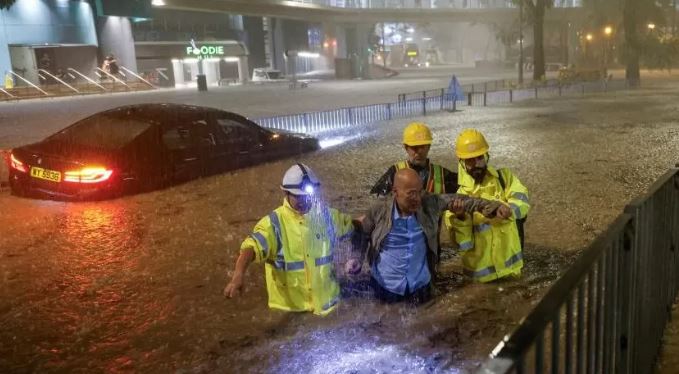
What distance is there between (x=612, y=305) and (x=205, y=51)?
42.5m

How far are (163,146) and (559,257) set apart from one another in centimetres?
558

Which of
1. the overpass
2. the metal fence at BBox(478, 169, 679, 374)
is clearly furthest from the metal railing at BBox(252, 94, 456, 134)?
the overpass

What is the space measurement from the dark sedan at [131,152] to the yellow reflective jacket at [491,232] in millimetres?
5076

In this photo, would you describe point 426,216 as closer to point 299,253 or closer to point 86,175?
point 299,253

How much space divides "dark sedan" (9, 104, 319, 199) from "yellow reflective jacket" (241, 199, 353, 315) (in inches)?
183

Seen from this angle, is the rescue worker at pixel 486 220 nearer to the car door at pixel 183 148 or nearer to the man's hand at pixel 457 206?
the man's hand at pixel 457 206

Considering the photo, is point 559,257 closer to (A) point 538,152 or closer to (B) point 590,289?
(B) point 590,289

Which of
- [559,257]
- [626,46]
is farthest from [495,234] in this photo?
[626,46]

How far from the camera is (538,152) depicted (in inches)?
459

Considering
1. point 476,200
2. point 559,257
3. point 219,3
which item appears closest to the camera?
point 476,200

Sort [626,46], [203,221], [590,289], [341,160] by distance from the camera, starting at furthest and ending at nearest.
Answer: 1. [626,46]
2. [341,160]
3. [203,221]
4. [590,289]

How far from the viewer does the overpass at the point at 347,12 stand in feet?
137

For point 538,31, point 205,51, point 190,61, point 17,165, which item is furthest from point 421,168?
point 190,61

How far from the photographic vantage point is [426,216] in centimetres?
423
